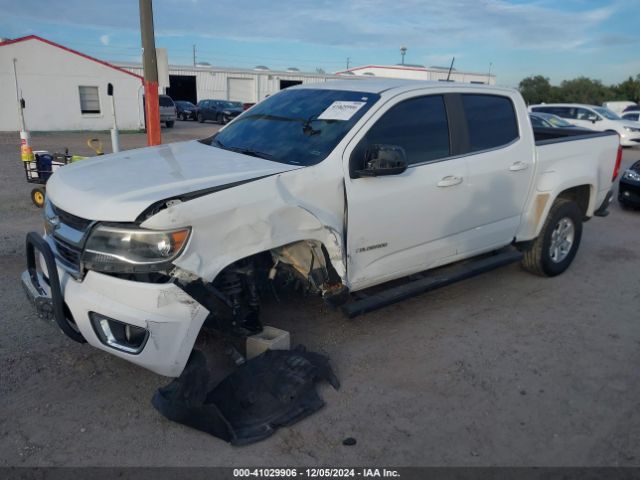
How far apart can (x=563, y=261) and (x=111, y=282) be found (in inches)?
187

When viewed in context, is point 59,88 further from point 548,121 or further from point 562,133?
point 562,133

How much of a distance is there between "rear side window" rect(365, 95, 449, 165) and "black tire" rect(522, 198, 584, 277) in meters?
1.72

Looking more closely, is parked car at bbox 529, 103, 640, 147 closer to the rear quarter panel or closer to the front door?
the rear quarter panel

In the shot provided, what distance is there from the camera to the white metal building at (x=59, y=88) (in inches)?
968

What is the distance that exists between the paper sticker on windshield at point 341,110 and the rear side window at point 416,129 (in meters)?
0.20

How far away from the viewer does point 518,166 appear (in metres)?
4.95

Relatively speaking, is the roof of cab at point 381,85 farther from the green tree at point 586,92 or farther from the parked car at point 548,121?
the green tree at point 586,92

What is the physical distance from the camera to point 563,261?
585 cm

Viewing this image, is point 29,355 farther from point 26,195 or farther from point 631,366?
point 26,195

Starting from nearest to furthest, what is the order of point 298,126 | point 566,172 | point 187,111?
point 298,126
point 566,172
point 187,111

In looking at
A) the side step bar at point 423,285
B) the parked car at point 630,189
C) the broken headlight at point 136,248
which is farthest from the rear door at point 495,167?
the parked car at point 630,189

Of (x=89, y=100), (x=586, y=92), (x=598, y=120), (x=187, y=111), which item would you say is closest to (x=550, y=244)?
(x=598, y=120)

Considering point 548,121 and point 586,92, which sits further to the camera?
point 586,92

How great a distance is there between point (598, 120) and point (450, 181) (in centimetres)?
1888
